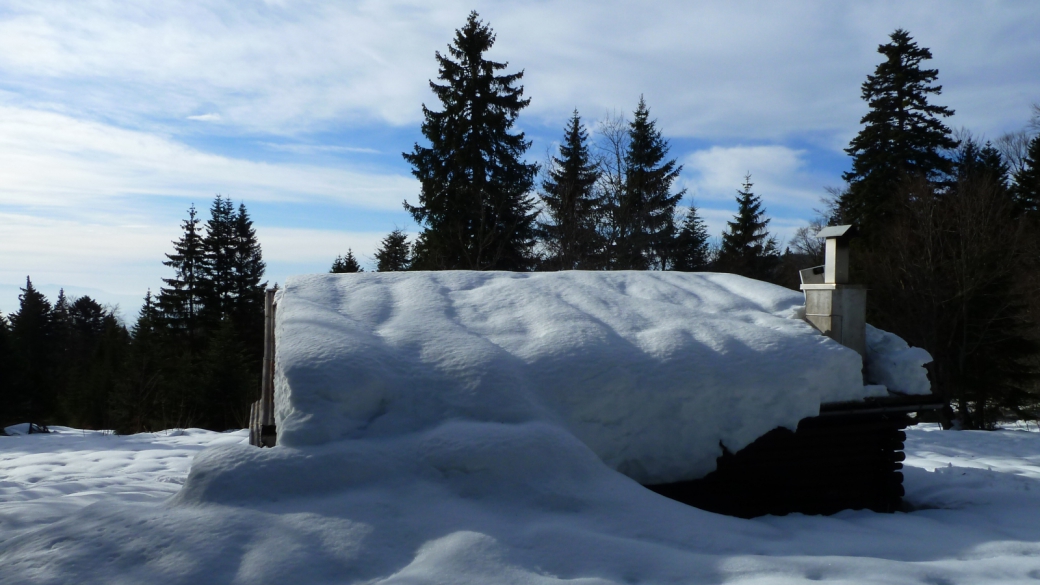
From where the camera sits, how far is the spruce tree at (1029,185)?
28391 mm

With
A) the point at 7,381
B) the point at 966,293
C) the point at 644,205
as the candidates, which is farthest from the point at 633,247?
the point at 7,381

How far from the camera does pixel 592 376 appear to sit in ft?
18.3

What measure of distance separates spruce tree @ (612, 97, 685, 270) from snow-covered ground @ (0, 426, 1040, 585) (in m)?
17.1

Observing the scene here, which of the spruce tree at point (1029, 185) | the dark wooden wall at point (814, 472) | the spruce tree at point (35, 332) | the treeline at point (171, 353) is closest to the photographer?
the dark wooden wall at point (814, 472)

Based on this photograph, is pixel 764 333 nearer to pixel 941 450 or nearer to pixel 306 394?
pixel 306 394

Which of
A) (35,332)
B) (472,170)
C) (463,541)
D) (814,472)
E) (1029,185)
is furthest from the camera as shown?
(35,332)

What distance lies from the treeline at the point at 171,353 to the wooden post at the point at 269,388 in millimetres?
13789

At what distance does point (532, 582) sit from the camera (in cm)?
350

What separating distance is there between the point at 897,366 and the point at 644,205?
16.5m

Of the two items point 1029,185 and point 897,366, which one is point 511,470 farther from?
point 1029,185

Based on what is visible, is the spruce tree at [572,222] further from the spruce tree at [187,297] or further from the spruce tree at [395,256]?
the spruce tree at [187,297]

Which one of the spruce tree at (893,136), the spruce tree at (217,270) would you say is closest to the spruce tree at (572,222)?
the spruce tree at (893,136)

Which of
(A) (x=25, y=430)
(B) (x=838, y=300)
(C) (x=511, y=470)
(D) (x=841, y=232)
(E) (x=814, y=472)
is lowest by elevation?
(A) (x=25, y=430)

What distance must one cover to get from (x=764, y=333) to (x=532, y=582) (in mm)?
4024
